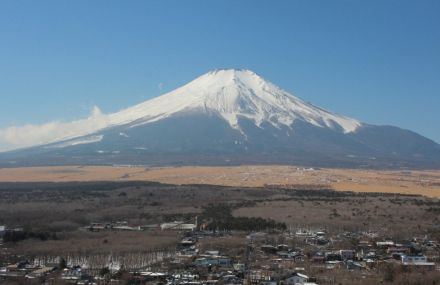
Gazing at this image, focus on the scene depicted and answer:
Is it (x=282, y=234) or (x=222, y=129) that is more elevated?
(x=222, y=129)

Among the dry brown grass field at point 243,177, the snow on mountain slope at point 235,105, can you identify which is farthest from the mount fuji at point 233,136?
the dry brown grass field at point 243,177

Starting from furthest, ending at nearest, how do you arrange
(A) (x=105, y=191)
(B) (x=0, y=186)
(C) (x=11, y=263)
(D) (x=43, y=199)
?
(B) (x=0, y=186) < (A) (x=105, y=191) < (D) (x=43, y=199) < (C) (x=11, y=263)

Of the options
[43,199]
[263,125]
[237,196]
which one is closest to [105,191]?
[43,199]

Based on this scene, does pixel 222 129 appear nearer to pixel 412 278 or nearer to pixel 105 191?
pixel 105 191

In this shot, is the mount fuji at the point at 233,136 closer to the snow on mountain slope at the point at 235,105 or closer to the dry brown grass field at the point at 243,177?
the snow on mountain slope at the point at 235,105

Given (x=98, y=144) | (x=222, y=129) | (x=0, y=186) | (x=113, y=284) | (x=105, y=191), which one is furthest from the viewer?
(x=222, y=129)

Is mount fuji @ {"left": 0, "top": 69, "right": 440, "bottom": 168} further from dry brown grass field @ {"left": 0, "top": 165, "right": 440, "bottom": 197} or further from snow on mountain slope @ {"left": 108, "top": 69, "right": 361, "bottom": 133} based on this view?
dry brown grass field @ {"left": 0, "top": 165, "right": 440, "bottom": 197}

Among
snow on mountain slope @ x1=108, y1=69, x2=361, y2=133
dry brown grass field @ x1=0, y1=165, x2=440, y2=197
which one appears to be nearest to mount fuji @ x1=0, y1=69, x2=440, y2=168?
snow on mountain slope @ x1=108, y1=69, x2=361, y2=133

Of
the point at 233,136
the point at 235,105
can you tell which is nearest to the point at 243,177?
the point at 233,136
